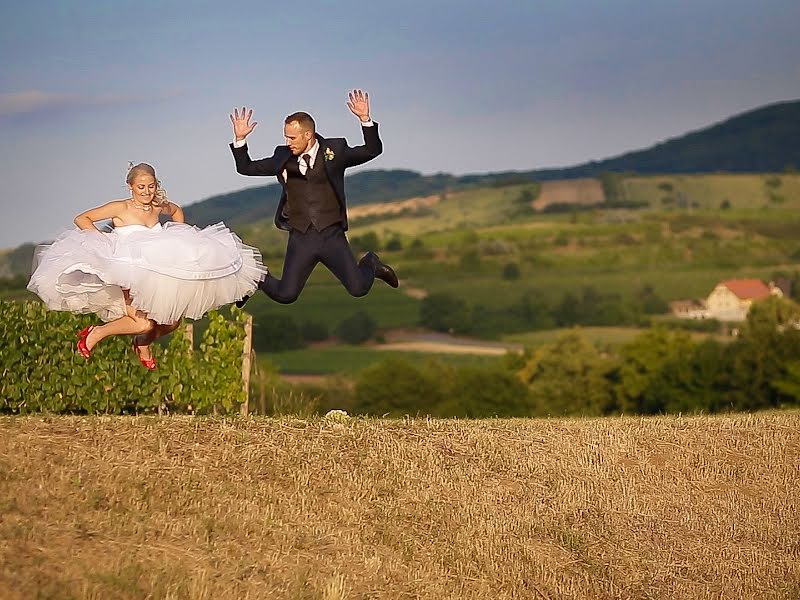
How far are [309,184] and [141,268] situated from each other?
1.81 m

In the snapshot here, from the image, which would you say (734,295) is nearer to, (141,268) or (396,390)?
(396,390)

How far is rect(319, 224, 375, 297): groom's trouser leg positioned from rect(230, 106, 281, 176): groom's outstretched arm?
790 mm

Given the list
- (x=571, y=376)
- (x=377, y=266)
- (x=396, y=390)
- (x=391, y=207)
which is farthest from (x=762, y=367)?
(x=391, y=207)

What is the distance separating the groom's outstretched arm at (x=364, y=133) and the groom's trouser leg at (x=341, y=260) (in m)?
0.69

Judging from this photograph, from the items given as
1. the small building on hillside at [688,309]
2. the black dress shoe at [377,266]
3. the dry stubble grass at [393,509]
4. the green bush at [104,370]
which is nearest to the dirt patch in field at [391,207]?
the small building on hillside at [688,309]

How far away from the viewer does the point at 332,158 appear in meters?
12.1

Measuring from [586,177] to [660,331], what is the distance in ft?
291

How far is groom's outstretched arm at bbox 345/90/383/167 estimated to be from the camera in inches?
470

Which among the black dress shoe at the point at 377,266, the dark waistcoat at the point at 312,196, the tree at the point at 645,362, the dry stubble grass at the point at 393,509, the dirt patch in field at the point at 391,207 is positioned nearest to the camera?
the dry stubble grass at the point at 393,509

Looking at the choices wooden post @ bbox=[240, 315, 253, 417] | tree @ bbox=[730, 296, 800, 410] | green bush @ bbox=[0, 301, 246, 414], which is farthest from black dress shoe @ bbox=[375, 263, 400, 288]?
tree @ bbox=[730, 296, 800, 410]

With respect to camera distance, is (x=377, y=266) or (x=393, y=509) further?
(x=377, y=266)

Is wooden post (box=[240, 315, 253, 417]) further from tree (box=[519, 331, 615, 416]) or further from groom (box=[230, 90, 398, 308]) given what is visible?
tree (box=[519, 331, 615, 416])

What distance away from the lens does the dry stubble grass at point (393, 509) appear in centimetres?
1024

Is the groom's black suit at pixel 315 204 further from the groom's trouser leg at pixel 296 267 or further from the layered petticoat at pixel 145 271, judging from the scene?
the layered petticoat at pixel 145 271
